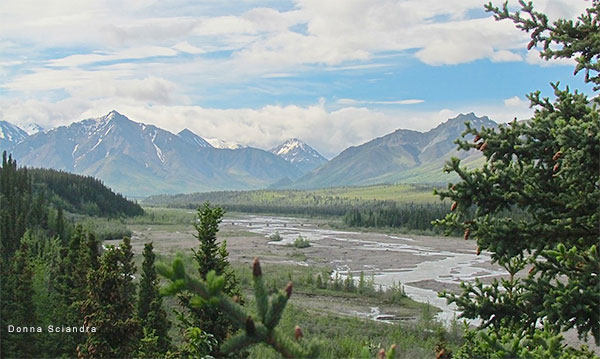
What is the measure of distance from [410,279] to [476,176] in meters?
41.5

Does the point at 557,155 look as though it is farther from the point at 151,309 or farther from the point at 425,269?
the point at 425,269

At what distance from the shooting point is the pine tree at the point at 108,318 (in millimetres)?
13859

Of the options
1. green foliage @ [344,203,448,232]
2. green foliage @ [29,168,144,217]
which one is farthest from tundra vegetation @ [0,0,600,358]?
green foliage @ [29,168,144,217]

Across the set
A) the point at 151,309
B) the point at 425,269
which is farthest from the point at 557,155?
the point at 425,269

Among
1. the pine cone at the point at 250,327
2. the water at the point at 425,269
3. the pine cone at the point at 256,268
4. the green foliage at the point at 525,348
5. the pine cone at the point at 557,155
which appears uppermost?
the pine cone at the point at 557,155

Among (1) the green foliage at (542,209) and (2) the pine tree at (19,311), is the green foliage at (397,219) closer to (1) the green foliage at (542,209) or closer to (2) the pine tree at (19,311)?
(2) the pine tree at (19,311)

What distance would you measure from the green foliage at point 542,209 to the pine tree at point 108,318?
10460 millimetres

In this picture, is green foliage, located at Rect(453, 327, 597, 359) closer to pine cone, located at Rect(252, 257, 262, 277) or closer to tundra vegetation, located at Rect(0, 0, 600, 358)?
tundra vegetation, located at Rect(0, 0, 600, 358)

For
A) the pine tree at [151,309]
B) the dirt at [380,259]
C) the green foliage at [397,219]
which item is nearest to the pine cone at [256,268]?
the pine tree at [151,309]

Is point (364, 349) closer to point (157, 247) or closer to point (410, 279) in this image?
point (410, 279)

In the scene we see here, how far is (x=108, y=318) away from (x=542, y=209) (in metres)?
11.3

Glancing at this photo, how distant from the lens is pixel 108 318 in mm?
14031

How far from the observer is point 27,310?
1900cm

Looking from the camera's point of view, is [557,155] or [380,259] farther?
[380,259]
